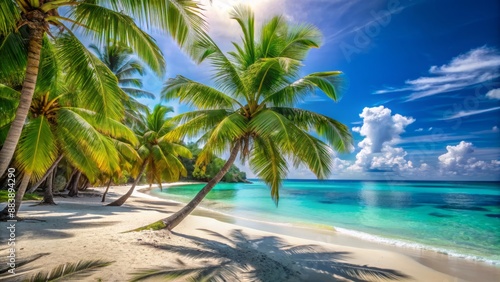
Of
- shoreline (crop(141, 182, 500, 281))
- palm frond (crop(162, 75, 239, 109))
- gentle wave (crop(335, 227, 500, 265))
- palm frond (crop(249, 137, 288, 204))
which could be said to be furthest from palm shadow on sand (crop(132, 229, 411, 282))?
palm frond (crop(162, 75, 239, 109))

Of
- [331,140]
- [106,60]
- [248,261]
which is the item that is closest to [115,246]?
[248,261]

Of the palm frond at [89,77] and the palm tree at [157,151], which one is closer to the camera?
the palm frond at [89,77]

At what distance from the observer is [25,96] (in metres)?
3.74

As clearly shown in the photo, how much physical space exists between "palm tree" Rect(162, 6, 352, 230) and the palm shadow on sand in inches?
60.6

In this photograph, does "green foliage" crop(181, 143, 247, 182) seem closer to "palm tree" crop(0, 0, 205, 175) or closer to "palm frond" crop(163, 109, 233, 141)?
"palm frond" crop(163, 109, 233, 141)

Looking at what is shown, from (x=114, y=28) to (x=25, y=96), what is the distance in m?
1.70

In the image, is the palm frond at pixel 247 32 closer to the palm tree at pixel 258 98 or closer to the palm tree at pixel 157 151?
the palm tree at pixel 258 98

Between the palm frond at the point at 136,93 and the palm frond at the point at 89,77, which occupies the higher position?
the palm frond at the point at 136,93

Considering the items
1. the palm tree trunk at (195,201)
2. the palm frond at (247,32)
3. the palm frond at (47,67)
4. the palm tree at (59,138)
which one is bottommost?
the palm tree trunk at (195,201)

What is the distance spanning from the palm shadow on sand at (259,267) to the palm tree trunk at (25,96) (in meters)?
2.62

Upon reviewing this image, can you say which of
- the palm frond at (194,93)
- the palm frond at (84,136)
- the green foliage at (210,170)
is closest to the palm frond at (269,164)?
the palm frond at (194,93)

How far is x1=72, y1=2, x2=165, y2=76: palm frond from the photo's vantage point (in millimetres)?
4148

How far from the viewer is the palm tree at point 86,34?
355cm

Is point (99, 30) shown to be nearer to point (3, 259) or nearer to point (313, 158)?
point (3, 259)
